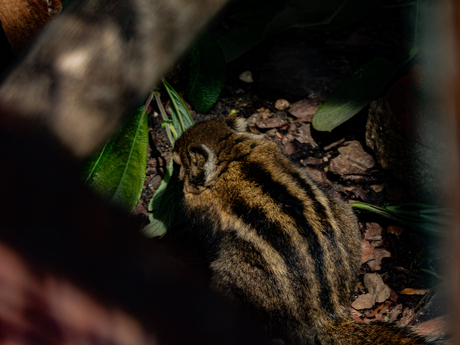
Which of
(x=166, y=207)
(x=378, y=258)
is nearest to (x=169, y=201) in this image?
(x=166, y=207)

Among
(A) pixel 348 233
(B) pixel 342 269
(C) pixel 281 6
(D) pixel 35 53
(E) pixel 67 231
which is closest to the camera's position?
(E) pixel 67 231

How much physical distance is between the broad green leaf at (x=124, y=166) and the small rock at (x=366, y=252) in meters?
1.63

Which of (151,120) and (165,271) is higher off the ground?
(165,271)

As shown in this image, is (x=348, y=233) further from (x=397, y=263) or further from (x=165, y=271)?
(x=165, y=271)

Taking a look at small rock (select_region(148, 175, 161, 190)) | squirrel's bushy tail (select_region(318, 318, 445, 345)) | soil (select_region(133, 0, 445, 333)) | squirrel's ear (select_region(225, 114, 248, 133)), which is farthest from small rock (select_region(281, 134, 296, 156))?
squirrel's bushy tail (select_region(318, 318, 445, 345))

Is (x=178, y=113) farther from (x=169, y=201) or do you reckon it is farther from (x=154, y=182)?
(x=169, y=201)

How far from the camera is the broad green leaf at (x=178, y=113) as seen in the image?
3.07 m

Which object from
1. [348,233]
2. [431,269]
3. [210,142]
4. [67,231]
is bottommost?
[431,269]

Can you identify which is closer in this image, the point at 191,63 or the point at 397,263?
the point at 397,263

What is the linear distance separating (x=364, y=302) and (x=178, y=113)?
1928mm

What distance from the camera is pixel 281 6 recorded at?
11.7 feet

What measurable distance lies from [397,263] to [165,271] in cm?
246

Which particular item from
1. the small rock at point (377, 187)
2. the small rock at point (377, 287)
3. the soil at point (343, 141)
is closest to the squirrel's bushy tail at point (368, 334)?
the soil at point (343, 141)

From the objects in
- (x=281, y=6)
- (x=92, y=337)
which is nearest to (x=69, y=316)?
(x=92, y=337)
